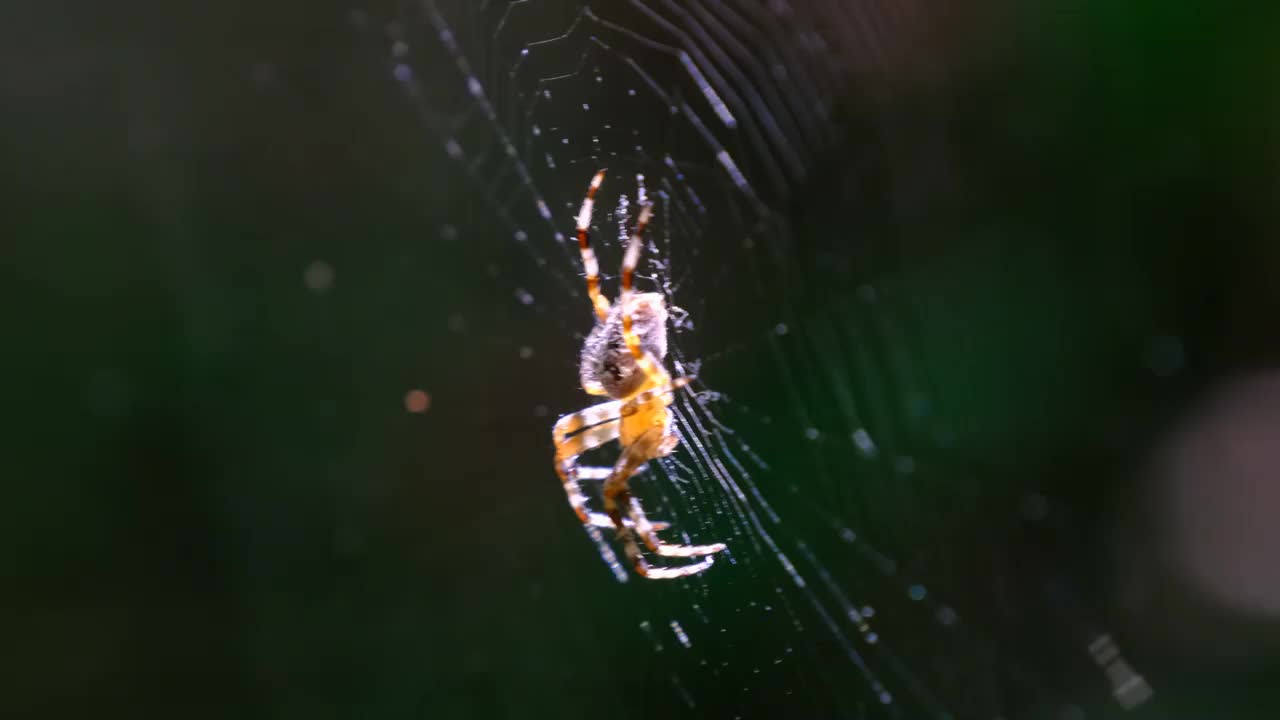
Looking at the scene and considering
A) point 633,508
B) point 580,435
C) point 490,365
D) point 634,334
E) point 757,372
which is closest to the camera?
point 634,334

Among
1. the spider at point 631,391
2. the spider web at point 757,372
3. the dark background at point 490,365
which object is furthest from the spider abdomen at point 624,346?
the dark background at point 490,365

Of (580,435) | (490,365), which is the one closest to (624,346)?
(580,435)

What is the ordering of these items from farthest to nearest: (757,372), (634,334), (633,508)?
(757,372) < (633,508) < (634,334)

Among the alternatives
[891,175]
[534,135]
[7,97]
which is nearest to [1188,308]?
[891,175]

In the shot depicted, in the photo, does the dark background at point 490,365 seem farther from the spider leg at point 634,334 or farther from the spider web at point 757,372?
the spider leg at point 634,334

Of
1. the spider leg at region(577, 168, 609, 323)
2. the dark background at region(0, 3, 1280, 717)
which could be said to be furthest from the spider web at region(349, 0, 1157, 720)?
the spider leg at region(577, 168, 609, 323)

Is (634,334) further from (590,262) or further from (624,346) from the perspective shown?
(590,262)

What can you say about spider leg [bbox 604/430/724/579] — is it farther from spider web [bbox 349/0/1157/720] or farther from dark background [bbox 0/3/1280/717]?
dark background [bbox 0/3/1280/717]

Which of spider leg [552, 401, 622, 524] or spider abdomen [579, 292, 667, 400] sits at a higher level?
spider abdomen [579, 292, 667, 400]
